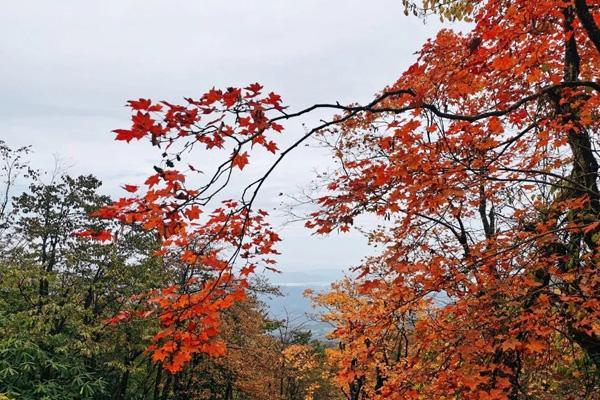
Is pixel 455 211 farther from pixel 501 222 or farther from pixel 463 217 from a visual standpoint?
pixel 463 217

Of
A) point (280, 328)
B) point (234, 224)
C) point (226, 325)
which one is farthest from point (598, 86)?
point (280, 328)

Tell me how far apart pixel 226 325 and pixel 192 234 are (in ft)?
54.3

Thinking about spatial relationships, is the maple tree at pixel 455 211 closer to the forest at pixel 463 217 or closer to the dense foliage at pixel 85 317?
the forest at pixel 463 217

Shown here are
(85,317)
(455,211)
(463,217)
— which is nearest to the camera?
(455,211)

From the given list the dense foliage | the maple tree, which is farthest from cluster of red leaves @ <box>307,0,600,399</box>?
the dense foliage

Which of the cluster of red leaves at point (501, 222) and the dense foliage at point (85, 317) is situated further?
the dense foliage at point (85, 317)

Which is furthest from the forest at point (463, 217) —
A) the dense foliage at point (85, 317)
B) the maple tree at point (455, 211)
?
the dense foliage at point (85, 317)

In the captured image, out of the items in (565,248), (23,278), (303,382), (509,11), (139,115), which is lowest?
(303,382)

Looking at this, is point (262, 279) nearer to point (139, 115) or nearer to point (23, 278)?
point (23, 278)

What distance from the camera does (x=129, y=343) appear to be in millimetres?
17094

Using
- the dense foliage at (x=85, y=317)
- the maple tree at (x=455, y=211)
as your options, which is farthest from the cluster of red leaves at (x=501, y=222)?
the dense foliage at (x=85, y=317)

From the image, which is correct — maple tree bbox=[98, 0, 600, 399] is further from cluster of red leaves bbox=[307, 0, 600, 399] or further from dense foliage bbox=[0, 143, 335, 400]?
dense foliage bbox=[0, 143, 335, 400]

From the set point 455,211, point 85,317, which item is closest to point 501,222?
point 455,211

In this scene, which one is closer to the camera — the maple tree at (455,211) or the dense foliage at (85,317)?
the maple tree at (455,211)
